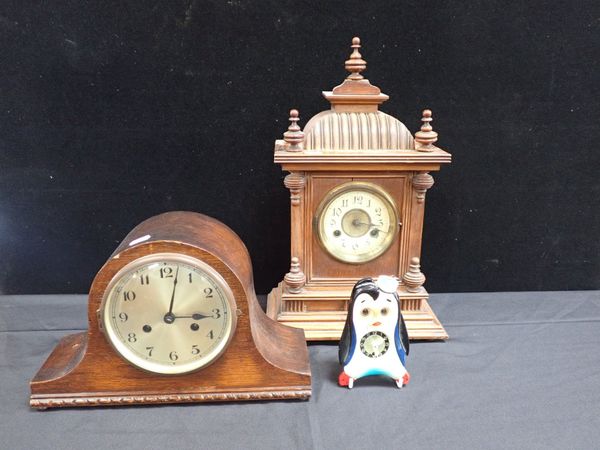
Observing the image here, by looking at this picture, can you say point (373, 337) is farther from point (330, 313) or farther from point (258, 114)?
point (258, 114)

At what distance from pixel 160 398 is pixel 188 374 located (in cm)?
11

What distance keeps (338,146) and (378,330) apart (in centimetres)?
62

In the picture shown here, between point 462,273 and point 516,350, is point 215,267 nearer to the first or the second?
point 516,350

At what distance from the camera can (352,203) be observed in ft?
5.67

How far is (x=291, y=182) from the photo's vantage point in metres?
1.66

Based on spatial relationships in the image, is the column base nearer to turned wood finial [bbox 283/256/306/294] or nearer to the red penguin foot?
turned wood finial [bbox 283/256/306/294]

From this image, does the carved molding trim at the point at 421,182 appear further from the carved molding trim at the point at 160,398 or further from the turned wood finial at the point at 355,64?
the carved molding trim at the point at 160,398

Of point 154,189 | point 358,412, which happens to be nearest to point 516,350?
point 358,412

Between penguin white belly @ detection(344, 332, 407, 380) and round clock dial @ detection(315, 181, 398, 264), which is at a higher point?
round clock dial @ detection(315, 181, 398, 264)

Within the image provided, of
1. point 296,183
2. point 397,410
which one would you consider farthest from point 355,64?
point 397,410

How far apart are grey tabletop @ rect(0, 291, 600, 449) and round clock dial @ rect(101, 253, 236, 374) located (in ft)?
0.53

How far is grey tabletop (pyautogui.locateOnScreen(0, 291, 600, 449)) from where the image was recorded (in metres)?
1.32

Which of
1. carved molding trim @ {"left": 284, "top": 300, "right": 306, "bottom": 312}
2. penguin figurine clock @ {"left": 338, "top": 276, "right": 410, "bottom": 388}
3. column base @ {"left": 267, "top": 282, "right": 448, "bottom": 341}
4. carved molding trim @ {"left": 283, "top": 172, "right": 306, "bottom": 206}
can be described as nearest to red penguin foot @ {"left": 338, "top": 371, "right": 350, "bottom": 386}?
penguin figurine clock @ {"left": 338, "top": 276, "right": 410, "bottom": 388}

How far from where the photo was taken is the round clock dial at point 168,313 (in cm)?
136
